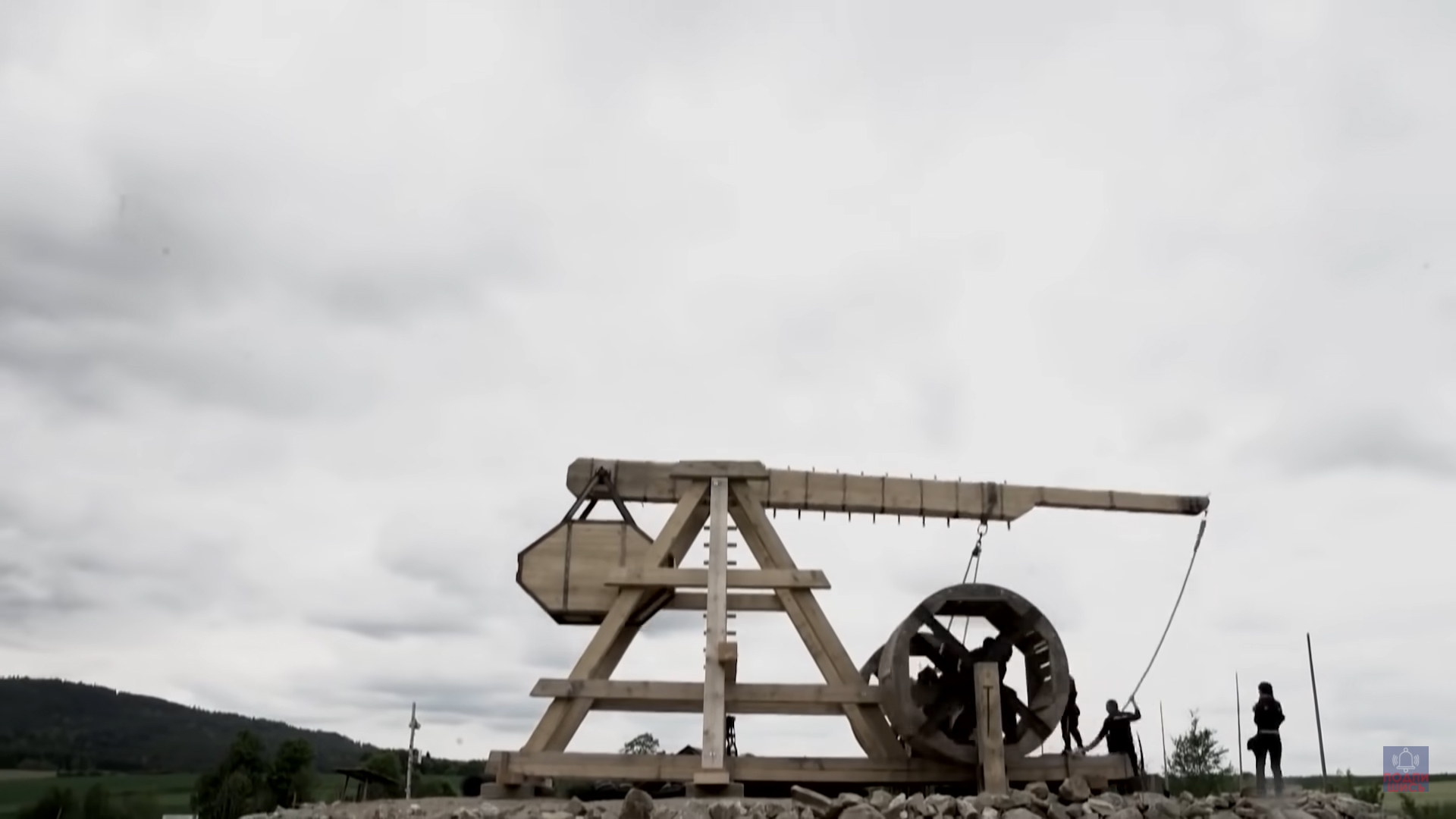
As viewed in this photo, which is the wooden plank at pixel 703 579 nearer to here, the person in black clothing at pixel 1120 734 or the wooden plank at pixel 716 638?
the wooden plank at pixel 716 638

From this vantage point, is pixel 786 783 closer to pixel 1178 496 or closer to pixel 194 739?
pixel 1178 496

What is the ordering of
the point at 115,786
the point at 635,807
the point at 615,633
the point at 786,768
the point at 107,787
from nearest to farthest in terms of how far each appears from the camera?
the point at 635,807, the point at 786,768, the point at 615,633, the point at 107,787, the point at 115,786

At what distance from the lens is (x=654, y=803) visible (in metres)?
8.77

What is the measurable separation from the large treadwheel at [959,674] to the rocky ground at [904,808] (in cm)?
160

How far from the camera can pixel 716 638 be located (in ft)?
33.6

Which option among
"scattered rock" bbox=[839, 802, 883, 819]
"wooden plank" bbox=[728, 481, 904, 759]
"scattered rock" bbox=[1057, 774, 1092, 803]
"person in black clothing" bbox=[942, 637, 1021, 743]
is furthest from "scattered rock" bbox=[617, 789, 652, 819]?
"person in black clothing" bbox=[942, 637, 1021, 743]

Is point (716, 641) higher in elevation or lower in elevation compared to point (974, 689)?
higher

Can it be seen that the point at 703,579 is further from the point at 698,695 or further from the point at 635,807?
the point at 635,807

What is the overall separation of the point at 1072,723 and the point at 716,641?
12.3ft

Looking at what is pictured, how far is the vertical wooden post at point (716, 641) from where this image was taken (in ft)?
32.7

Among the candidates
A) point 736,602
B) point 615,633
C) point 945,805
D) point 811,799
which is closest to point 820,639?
point 736,602

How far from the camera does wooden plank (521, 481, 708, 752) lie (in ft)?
33.4

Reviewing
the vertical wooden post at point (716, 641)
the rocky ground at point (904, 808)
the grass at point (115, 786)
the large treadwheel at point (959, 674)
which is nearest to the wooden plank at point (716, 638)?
the vertical wooden post at point (716, 641)

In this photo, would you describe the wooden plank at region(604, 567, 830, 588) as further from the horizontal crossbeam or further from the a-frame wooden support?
the horizontal crossbeam
